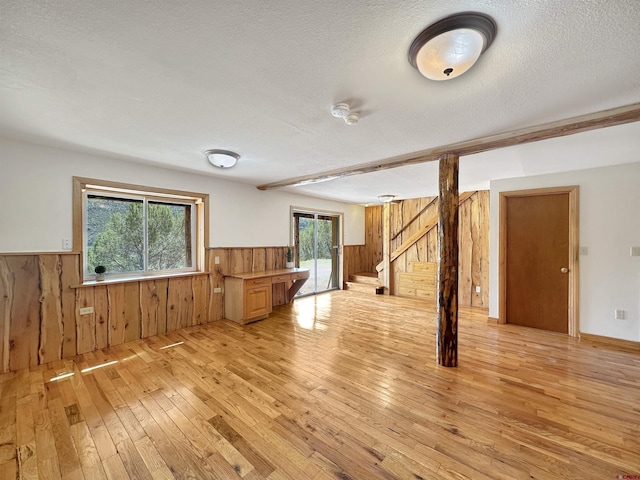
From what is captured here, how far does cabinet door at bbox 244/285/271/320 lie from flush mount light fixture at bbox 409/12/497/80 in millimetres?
3729

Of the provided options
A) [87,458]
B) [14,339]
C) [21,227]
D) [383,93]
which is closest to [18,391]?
[14,339]

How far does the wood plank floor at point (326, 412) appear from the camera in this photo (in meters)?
1.53

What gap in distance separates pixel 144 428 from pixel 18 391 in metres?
1.48

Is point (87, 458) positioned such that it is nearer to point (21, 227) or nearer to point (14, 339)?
point (14, 339)

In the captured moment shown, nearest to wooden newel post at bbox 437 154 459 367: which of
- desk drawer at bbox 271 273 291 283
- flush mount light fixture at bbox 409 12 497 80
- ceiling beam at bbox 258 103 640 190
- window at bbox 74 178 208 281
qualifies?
ceiling beam at bbox 258 103 640 190

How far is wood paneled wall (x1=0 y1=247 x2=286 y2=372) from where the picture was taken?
8.71ft

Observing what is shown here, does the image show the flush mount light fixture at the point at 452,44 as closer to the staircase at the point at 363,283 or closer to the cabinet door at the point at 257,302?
the cabinet door at the point at 257,302

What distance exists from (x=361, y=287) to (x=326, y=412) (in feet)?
15.7

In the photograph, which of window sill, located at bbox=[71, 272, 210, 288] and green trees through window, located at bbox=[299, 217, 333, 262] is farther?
green trees through window, located at bbox=[299, 217, 333, 262]

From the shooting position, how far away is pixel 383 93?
1753 mm

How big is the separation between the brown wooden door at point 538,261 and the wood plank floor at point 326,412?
582mm

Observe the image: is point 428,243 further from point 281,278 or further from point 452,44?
point 452,44

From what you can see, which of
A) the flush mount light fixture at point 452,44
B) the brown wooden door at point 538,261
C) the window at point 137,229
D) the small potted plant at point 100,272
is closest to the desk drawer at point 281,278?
the window at point 137,229

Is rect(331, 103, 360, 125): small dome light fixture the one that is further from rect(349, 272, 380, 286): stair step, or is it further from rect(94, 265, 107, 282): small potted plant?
rect(349, 272, 380, 286): stair step
